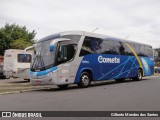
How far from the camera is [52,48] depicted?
15586 mm

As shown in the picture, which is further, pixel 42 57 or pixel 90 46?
pixel 90 46

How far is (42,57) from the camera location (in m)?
16.5

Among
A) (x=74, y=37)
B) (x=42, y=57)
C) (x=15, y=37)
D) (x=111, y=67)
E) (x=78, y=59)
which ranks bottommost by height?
(x=111, y=67)

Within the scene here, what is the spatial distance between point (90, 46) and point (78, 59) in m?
1.67

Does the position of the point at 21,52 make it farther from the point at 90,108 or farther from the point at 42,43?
the point at 90,108

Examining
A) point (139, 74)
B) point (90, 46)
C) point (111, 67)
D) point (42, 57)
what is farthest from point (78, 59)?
point (139, 74)

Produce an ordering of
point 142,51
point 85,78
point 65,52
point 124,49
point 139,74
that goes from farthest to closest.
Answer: point 142,51 < point 139,74 < point 124,49 < point 85,78 < point 65,52

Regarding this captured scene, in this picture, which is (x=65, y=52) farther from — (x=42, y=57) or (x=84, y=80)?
(x=84, y=80)

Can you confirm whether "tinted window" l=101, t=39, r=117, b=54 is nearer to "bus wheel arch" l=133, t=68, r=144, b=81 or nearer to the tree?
"bus wheel arch" l=133, t=68, r=144, b=81

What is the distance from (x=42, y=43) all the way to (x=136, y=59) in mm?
10325

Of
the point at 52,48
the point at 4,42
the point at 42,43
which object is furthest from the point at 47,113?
the point at 4,42

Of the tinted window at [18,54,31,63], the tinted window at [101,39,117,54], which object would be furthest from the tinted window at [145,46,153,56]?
the tinted window at [18,54,31,63]

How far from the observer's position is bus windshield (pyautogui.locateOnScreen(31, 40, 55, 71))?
16062 mm

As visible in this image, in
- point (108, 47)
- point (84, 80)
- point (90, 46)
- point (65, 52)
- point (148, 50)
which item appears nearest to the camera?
point (65, 52)
